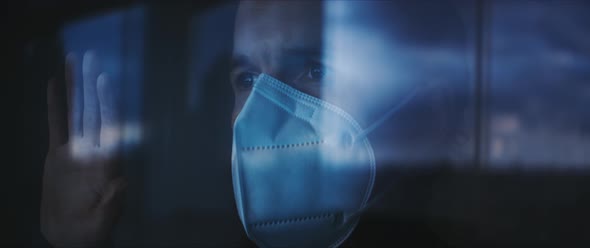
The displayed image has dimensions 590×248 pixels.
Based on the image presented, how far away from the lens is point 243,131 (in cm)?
141

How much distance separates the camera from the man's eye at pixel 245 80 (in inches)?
56.6

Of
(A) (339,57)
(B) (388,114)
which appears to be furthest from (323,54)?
(B) (388,114)

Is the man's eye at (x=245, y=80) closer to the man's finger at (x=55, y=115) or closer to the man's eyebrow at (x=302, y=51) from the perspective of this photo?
the man's eyebrow at (x=302, y=51)

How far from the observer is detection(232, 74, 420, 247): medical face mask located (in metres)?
1.40

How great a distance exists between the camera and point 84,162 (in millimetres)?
1460


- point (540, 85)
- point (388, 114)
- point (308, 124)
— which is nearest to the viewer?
point (308, 124)

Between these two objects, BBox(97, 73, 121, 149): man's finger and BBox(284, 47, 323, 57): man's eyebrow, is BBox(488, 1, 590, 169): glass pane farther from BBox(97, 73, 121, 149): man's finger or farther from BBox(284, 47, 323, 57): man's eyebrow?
BBox(97, 73, 121, 149): man's finger

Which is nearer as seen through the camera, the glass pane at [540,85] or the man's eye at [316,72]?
the man's eye at [316,72]

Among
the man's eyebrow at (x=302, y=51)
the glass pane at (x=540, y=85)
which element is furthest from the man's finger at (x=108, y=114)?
the glass pane at (x=540, y=85)

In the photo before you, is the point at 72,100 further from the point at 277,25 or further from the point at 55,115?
the point at 277,25

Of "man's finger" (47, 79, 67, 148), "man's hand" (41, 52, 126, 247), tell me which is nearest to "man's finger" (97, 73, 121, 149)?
"man's hand" (41, 52, 126, 247)

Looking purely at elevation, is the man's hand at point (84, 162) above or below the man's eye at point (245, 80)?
below

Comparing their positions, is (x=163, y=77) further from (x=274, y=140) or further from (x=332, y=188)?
(x=332, y=188)

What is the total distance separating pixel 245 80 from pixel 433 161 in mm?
620
